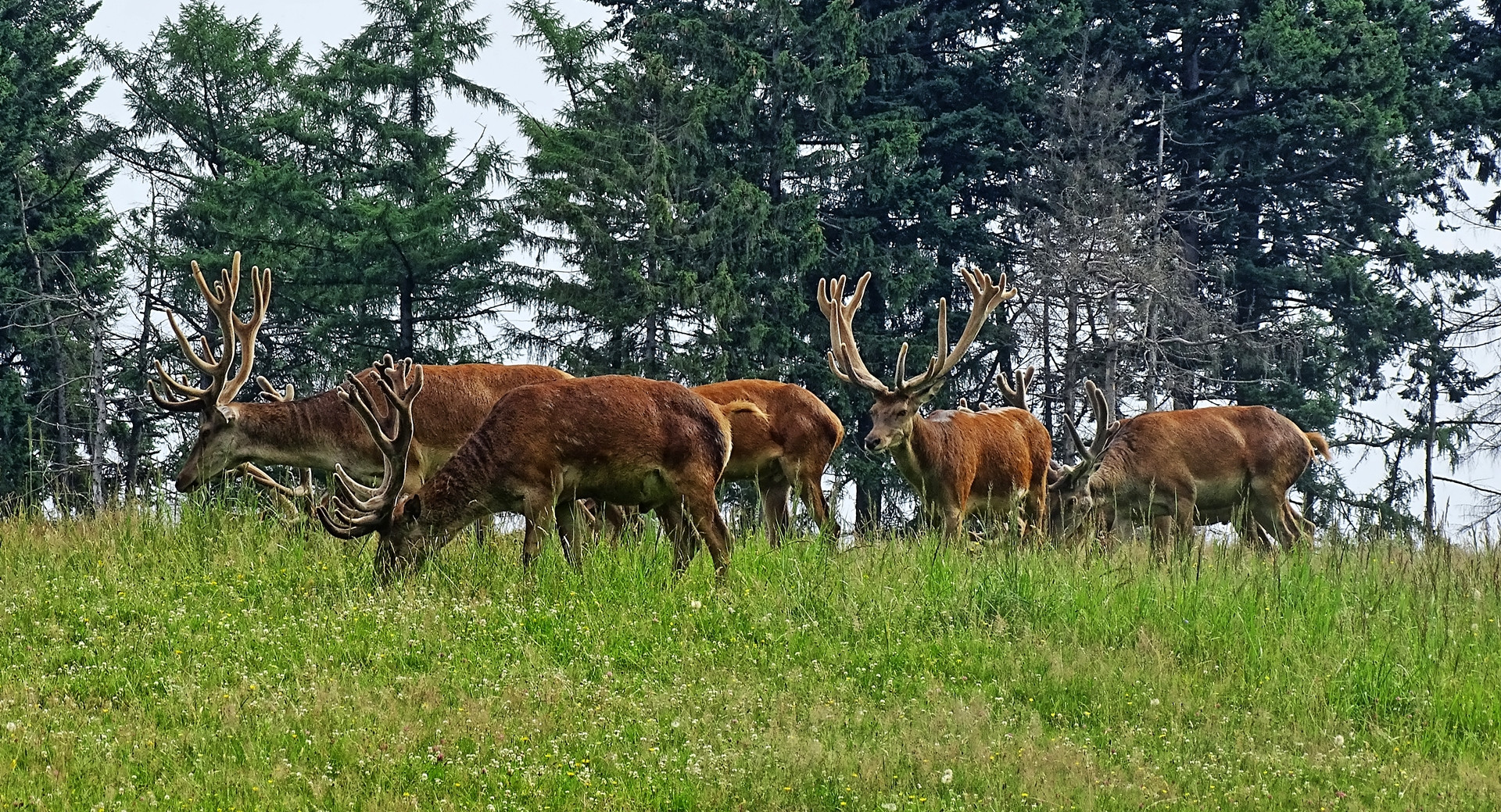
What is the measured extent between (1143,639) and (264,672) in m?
4.51

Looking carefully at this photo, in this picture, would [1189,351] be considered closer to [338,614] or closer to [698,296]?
[698,296]

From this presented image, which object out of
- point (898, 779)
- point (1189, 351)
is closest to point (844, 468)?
point (1189, 351)

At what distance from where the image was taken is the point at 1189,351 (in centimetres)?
3041

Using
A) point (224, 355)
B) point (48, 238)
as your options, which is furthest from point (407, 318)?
point (224, 355)

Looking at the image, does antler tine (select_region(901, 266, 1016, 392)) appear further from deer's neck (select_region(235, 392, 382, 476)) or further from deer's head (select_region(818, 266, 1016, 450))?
deer's neck (select_region(235, 392, 382, 476))

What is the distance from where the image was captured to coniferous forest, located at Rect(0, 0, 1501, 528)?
1183 inches

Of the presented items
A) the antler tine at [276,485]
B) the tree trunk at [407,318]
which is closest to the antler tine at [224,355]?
the antler tine at [276,485]

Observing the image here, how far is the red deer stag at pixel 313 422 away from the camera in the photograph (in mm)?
12938

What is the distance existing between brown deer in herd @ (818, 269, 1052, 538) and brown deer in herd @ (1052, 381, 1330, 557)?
67 centimetres

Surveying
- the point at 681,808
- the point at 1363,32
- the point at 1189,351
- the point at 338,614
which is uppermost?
the point at 1363,32

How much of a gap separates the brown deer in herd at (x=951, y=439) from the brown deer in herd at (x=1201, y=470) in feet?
2.20

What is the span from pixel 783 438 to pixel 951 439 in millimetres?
1499

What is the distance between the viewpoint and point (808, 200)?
31109mm

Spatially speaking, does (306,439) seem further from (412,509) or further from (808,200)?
(808,200)
